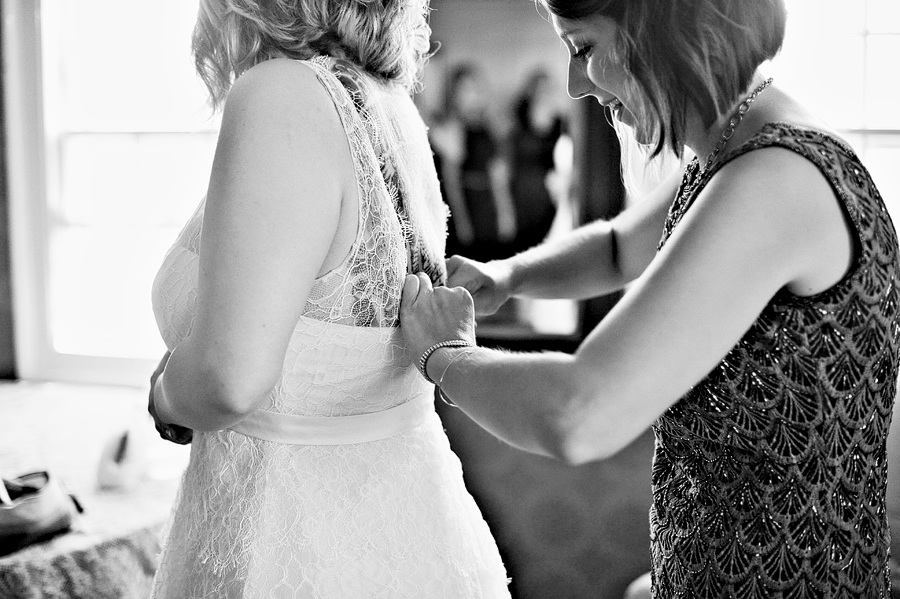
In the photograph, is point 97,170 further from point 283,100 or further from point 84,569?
point 283,100

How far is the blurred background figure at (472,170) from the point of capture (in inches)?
114

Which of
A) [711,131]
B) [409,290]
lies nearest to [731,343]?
[711,131]

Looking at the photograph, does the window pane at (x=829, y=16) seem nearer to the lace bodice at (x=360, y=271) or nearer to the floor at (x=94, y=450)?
the lace bodice at (x=360, y=271)

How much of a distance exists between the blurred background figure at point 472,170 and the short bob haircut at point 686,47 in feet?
5.83

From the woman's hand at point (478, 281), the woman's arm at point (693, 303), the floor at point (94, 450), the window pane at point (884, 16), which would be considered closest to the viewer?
the woman's arm at point (693, 303)

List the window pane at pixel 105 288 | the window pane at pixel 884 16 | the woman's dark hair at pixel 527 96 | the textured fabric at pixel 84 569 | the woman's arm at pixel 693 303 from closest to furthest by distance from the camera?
the woman's arm at pixel 693 303
the textured fabric at pixel 84 569
the window pane at pixel 884 16
the woman's dark hair at pixel 527 96
the window pane at pixel 105 288

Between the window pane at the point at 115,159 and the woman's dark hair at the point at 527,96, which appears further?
the window pane at the point at 115,159

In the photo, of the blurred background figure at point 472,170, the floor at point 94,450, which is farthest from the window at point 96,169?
the blurred background figure at point 472,170

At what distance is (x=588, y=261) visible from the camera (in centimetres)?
174

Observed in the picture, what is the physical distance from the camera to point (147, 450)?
2.46 metres

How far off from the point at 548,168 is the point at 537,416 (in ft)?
6.54

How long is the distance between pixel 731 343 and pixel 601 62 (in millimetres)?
417

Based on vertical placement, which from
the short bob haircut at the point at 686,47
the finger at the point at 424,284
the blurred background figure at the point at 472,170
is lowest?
the blurred background figure at the point at 472,170

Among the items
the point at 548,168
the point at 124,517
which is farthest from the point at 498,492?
the point at 124,517
